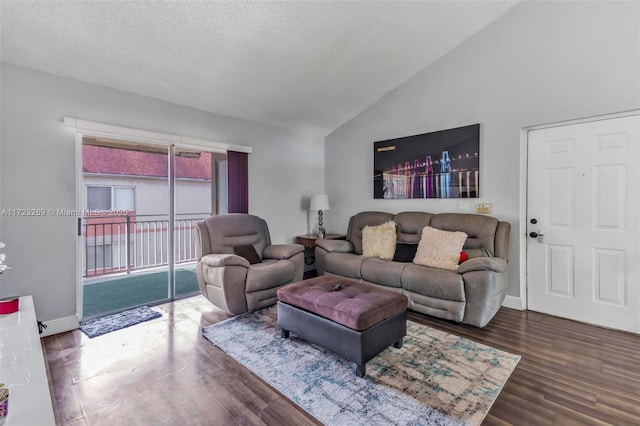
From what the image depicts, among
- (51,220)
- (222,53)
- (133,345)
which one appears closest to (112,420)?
(133,345)

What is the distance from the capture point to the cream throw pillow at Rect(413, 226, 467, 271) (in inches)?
119

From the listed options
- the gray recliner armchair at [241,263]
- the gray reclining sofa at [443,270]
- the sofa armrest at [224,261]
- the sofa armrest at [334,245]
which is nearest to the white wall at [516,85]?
the gray reclining sofa at [443,270]

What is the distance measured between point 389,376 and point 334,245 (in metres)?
2.14

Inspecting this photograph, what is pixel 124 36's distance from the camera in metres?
2.49

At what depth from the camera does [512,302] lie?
3240mm

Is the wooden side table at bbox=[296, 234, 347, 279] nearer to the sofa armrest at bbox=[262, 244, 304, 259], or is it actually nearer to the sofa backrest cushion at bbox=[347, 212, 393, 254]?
the sofa backrest cushion at bbox=[347, 212, 393, 254]


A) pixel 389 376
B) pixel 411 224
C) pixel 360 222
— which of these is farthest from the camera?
pixel 360 222

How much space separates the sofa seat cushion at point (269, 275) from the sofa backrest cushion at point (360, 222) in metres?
1.12

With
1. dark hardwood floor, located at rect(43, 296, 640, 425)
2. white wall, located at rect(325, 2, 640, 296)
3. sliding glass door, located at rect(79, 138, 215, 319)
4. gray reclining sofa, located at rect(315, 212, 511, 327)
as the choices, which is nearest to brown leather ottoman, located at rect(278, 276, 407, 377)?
dark hardwood floor, located at rect(43, 296, 640, 425)

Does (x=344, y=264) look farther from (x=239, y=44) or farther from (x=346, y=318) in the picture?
(x=239, y=44)

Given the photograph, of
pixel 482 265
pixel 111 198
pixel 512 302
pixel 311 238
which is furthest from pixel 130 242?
pixel 512 302

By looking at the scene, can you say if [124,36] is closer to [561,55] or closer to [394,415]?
[394,415]

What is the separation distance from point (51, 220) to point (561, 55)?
510 cm

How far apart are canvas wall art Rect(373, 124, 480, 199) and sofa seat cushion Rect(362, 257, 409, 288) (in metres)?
1.13
